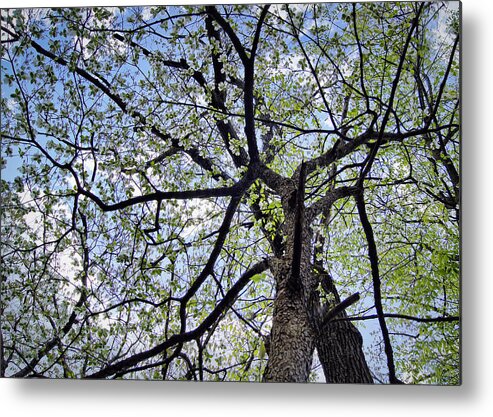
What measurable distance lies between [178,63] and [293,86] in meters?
0.49

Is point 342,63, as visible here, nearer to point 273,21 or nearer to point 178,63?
point 273,21

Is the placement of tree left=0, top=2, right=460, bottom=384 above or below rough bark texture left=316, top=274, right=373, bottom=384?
above

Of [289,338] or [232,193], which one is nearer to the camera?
[289,338]

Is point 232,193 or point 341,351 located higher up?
point 232,193

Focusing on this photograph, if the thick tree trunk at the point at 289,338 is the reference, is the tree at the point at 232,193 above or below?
above

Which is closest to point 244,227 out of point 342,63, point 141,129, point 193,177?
point 193,177

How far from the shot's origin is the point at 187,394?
8.86 ft

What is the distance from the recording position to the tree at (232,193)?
253cm

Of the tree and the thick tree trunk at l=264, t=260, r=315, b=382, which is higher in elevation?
the tree

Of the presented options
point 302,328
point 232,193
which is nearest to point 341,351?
point 302,328

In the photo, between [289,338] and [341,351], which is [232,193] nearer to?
[289,338]

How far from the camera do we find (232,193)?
2.65 metres

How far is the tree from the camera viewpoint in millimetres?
2527

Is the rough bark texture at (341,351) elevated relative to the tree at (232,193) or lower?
lower
